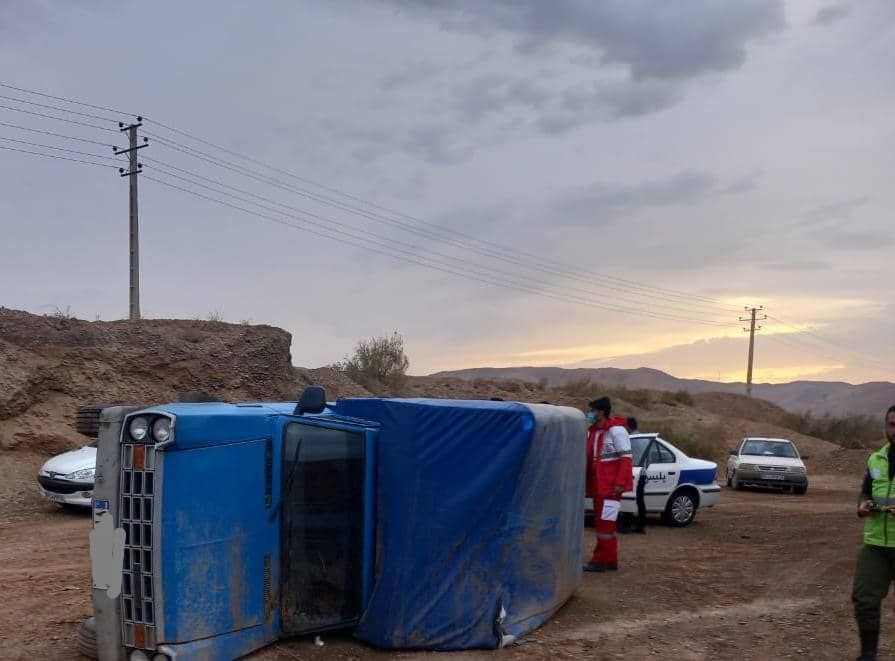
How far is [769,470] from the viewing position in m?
21.9

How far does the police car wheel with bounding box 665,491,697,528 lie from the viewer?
13.9 metres

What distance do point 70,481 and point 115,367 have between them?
774 centimetres

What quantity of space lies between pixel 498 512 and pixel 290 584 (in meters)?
1.57

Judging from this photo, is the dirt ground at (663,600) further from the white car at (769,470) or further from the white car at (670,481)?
the white car at (769,470)

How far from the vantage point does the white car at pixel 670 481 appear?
44.9 ft

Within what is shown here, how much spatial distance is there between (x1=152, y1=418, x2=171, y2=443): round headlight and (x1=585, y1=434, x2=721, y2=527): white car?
29.7 ft

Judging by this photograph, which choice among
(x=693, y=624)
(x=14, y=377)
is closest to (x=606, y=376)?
(x=14, y=377)

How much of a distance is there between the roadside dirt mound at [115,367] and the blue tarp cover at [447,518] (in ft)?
46.9

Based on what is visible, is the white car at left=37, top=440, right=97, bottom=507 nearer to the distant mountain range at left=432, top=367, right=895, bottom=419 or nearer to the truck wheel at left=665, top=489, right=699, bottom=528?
the truck wheel at left=665, top=489, right=699, bottom=528

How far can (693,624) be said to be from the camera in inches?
304

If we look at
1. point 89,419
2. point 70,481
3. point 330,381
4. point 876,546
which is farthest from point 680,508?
point 330,381

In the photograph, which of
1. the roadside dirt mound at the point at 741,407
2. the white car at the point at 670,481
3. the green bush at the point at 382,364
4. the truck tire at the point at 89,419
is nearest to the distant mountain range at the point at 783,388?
the roadside dirt mound at the point at 741,407

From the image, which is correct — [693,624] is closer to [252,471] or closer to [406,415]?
[406,415]

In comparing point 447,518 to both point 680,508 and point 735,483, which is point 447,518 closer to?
point 680,508
